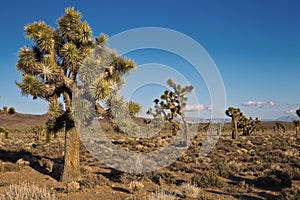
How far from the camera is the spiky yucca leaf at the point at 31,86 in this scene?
969 cm

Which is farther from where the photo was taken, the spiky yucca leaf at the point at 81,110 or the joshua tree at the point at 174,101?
the joshua tree at the point at 174,101

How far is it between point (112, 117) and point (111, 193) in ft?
10.7

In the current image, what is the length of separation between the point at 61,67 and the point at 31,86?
131 centimetres

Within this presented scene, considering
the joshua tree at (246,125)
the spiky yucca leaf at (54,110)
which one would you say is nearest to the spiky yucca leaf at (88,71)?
the spiky yucca leaf at (54,110)

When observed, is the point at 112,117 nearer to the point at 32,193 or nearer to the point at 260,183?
the point at 32,193

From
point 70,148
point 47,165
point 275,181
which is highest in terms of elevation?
point 70,148

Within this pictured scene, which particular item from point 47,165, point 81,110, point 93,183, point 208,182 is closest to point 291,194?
point 208,182

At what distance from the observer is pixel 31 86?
9648 millimetres

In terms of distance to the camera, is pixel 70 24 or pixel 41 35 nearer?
pixel 41 35

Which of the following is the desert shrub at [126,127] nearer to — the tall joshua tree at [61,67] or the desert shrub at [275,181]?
the tall joshua tree at [61,67]

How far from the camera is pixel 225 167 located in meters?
11.8

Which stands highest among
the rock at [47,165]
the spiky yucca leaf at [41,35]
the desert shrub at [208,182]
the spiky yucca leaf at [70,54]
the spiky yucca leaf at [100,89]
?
the spiky yucca leaf at [41,35]

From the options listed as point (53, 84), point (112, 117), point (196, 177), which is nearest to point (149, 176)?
point (196, 177)

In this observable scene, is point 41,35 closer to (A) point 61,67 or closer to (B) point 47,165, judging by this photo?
(A) point 61,67
